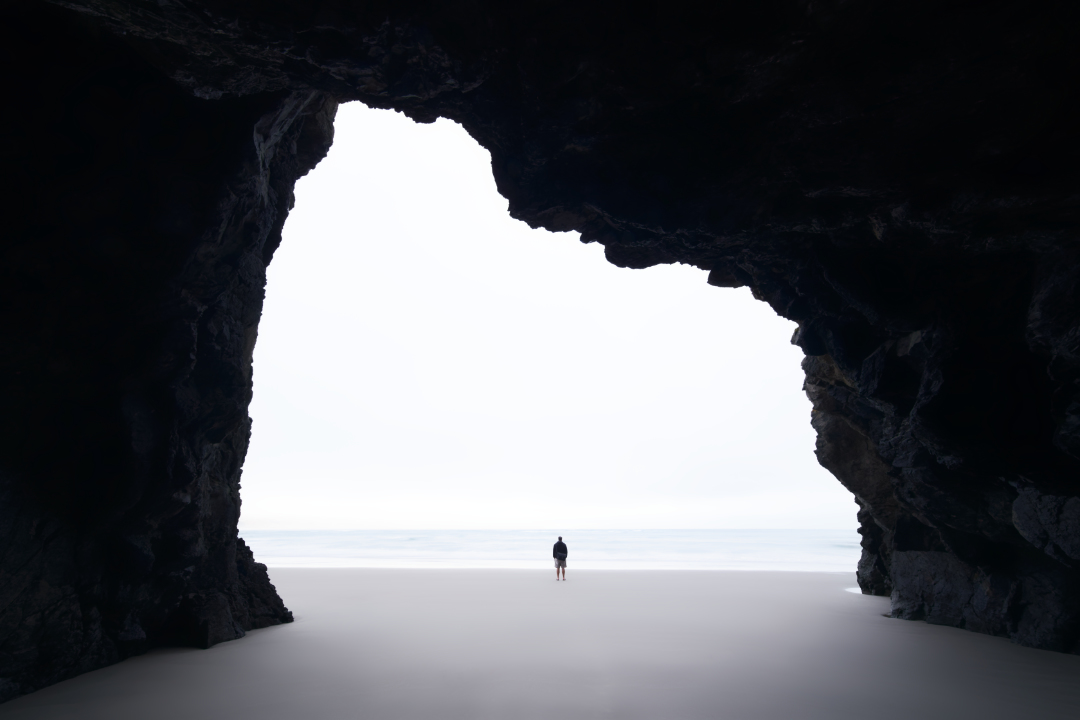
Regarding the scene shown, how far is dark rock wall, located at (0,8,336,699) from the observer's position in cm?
692

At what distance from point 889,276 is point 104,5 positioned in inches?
416

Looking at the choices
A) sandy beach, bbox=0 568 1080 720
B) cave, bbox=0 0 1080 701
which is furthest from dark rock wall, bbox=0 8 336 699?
sandy beach, bbox=0 568 1080 720

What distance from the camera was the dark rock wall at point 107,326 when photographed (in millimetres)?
6922

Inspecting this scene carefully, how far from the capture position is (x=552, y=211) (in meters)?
8.62

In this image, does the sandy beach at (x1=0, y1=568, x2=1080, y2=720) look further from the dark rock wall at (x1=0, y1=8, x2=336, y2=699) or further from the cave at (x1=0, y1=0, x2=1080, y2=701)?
the cave at (x1=0, y1=0, x2=1080, y2=701)

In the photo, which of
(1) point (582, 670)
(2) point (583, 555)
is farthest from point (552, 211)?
(2) point (583, 555)

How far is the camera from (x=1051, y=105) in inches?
224

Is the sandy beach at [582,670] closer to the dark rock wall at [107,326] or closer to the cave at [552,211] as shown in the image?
the dark rock wall at [107,326]

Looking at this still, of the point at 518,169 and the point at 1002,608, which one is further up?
the point at 518,169

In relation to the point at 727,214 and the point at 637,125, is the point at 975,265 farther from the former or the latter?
the point at 637,125

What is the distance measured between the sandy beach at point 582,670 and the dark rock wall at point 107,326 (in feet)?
3.37

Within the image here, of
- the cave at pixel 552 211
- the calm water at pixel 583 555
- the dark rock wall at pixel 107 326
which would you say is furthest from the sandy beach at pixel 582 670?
the calm water at pixel 583 555

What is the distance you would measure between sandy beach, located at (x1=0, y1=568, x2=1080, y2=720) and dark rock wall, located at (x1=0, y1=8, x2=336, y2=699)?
1.03 metres

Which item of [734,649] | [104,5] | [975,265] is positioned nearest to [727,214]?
[975,265]
